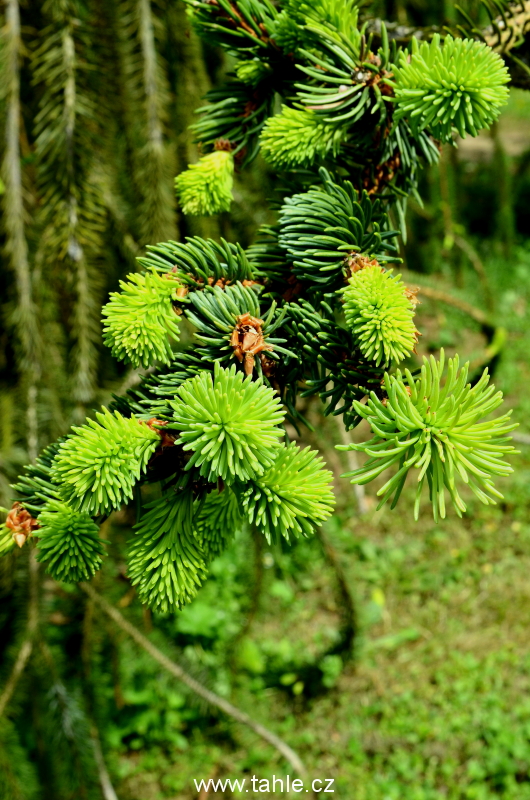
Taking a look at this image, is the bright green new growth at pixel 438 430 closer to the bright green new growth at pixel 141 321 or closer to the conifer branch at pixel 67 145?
the bright green new growth at pixel 141 321

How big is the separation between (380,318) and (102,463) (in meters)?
0.20

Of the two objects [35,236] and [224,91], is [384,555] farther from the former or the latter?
[224,91]

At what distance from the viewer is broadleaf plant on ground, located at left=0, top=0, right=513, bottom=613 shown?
369mm

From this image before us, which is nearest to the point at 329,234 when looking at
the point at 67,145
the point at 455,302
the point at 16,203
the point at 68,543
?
the point at 68,543

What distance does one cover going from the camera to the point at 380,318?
0.39m

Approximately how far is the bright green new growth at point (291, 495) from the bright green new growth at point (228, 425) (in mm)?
25

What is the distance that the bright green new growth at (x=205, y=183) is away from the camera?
54cm

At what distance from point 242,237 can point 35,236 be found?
461 mm

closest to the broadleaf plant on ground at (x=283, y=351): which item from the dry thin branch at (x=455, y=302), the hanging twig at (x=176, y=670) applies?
the hanging twig at (x=176, y=670)

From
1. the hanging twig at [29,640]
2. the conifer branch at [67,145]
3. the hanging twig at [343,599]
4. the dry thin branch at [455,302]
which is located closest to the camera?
the conifer branch at [67,145]

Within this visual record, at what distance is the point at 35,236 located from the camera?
3.91 feet

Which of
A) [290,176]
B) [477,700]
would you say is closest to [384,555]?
[477,700]

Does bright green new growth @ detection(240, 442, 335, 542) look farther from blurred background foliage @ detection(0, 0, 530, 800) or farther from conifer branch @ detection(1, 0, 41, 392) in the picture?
conifer branch @ detection(1, 0, 41, 392)

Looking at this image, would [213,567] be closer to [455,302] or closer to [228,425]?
[455,302]
